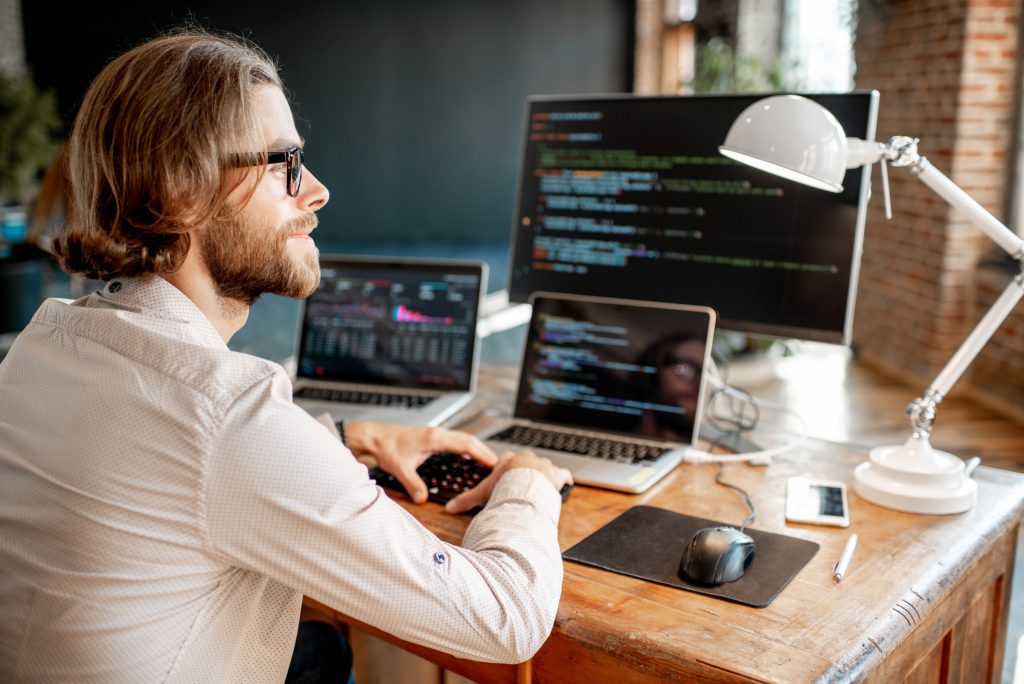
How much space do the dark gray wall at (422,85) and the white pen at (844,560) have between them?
29.9 feet

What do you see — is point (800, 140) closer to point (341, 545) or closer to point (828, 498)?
point (828, 498)

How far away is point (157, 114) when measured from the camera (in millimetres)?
1004

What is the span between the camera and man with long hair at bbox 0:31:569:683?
91cm

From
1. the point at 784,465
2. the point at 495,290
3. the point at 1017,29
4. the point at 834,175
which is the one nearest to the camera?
the point at 834,175

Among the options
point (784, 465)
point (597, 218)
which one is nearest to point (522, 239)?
point (597, 218)

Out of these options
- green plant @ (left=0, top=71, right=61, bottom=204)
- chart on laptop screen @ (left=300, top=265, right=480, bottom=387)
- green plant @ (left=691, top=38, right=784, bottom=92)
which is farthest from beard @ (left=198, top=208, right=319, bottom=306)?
green plant @ (left=0, top=71, right=61, bottom=204)

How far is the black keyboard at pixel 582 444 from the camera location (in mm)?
1583

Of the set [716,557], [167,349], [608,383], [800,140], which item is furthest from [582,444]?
[167,349]

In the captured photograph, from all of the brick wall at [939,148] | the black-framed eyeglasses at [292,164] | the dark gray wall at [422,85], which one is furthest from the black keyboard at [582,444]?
the dark gray wall at [422,85]

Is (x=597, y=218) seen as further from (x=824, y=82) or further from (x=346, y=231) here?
(x=346, y=231)

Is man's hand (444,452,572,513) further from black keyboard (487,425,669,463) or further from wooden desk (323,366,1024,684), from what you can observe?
black keyboard (487,425,669,463)

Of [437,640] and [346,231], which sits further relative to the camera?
[346,231]

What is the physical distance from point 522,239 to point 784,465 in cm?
74

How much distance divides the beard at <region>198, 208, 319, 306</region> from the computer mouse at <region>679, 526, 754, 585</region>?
590mm
